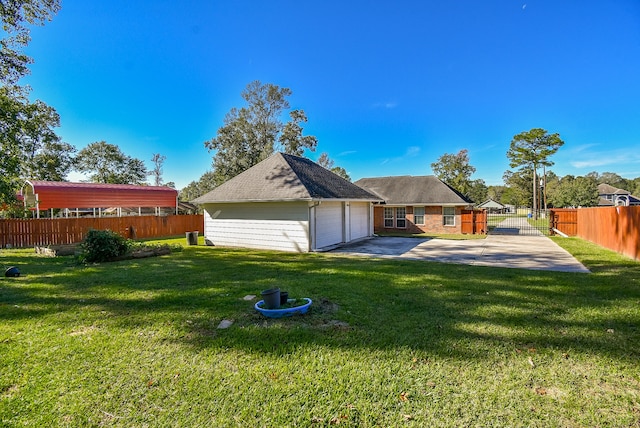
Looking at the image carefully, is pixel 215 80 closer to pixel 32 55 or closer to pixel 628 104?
pixel 32 55

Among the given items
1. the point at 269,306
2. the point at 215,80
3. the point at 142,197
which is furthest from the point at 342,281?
the point at 142,197

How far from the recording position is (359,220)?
16.8 meters

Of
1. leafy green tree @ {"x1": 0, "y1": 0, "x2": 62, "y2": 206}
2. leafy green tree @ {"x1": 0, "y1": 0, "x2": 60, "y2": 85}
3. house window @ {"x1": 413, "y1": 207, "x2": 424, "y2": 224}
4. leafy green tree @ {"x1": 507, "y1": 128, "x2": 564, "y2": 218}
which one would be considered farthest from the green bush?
leafy green tree @ {"x1": 507, "y1": 128, "x2": 564, "y2": 218}

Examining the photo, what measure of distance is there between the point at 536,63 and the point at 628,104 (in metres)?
13.5

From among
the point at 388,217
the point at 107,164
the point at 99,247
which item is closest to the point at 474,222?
the point at 388,217

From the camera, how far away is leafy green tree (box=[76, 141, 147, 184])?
38.5 m

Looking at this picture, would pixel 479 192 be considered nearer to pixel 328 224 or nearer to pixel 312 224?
pixel 328 224

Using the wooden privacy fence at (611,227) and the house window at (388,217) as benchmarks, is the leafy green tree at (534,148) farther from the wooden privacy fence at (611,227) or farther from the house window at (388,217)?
the house window at (388,217)

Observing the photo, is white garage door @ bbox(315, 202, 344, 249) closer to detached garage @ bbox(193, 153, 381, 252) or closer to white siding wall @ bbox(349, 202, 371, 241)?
detached garage @ bbox(193, 153, 381, 252)

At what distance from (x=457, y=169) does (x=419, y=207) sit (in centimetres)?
2303

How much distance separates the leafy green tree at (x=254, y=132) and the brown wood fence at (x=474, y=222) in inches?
617

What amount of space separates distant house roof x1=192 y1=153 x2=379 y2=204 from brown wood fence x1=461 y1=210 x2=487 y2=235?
7.62m

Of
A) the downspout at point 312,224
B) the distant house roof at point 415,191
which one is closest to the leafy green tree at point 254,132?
the distant house roof at point 415,191

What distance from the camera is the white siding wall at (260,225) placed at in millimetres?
12188
